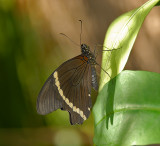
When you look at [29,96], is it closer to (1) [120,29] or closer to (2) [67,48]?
(2) [67,48]

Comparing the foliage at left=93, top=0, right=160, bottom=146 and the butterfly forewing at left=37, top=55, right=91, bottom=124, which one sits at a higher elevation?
the foliage at left=93, top=0, right=160, bottom=146

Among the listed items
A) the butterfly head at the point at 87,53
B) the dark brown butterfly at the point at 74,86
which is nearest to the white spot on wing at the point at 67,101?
the dark brown butterfly at the point at 74,86

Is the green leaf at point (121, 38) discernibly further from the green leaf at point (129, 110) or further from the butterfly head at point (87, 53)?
the butterfly head at point (87, 53)

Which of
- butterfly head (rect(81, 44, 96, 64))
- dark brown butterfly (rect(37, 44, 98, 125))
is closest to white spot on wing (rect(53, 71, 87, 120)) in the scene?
dark brown butterfly (rect(37, 44, 98, 125))

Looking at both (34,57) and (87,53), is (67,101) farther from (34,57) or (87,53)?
(34,57)

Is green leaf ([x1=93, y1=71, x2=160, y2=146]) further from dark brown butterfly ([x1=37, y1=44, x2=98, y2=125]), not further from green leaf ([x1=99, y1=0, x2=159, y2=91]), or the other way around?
dark brown butterfly ([x1=37, y1=44, x2=98, y2=125])
